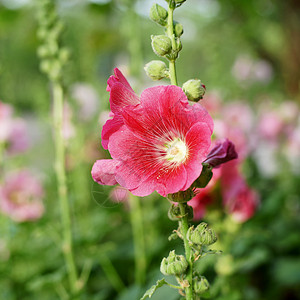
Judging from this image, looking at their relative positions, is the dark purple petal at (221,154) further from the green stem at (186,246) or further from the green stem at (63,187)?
the green stem at (63,187)

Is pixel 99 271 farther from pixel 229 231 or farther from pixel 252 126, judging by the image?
pixel 252 126

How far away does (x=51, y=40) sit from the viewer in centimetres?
124

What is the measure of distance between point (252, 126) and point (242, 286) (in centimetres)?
113

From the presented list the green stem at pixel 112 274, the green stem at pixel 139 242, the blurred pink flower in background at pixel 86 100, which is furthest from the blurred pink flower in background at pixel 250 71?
the green stem at pixel 112 274

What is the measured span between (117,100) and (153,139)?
9 cm

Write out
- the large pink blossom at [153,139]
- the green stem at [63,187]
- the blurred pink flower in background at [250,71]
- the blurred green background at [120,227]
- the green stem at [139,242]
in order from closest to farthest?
the large pink blossom at [153,139], the green stem at [63,187], the blurred green background at [120,227], the green stem at [139,242], the blurred pink flower in background at [250,71]

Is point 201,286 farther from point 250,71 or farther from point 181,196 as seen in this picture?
point 250,71

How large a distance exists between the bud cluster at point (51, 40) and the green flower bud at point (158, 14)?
0.65m

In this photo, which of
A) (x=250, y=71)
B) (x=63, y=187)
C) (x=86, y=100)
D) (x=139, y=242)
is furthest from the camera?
(x=250, y=71)

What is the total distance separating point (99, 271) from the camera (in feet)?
6.35

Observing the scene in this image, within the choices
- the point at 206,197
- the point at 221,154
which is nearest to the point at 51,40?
the point at 206,197

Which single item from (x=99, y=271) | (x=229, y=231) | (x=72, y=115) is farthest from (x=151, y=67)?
(x=99, y=271)

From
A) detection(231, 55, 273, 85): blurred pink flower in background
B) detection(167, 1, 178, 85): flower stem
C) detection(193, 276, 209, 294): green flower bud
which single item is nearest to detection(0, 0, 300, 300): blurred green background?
detection(193, 276, 209, 294): green flower bud

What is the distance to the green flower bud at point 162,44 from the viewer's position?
1.97 ft
